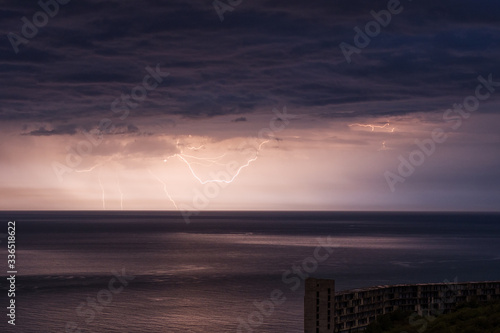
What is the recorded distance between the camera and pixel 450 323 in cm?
5056

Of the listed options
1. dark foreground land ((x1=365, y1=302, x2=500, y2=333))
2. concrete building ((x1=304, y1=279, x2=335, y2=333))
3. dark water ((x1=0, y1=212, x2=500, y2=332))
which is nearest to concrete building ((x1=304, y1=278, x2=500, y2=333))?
concrete building ((x1=304, y1=279, x2=335, y2=333))

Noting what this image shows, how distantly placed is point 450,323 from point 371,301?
1488 centimetres

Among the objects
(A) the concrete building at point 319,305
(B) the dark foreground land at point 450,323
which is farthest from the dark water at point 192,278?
(B) the dark foreground land at point 450,323

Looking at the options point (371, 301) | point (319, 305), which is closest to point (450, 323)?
point (319, 305)

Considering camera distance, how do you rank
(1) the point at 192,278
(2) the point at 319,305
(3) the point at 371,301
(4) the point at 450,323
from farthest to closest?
(1) the point at 192,278 < (3) the point at 371,301 < (2) the point at 319,305 < (4) the point at 450,323

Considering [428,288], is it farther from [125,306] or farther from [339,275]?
[339,275]

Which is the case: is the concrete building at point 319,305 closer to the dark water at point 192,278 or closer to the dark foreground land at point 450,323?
the dark foreground land at point 450,323

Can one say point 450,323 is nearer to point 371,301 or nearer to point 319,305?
point 319,305

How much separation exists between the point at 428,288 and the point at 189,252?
381 ft

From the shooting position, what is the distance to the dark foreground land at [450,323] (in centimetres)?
4703

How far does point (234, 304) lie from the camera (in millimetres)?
96438

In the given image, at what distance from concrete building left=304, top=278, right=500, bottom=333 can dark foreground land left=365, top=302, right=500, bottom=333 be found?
2.32 meters

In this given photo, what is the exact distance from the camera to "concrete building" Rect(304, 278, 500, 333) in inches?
2343

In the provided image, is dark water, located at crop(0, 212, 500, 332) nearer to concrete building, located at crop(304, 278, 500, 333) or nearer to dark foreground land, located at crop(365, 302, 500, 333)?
concrete building, located at crop(304, 278, 500, 333)
